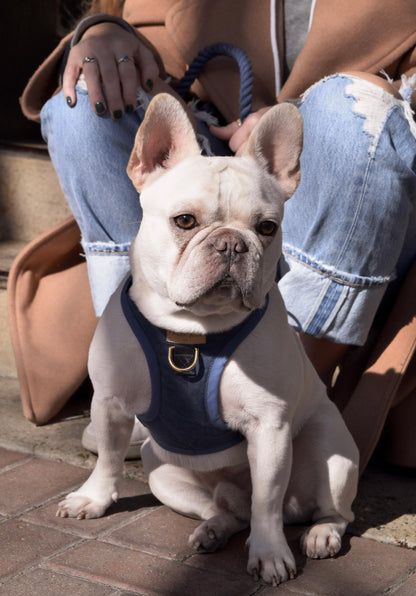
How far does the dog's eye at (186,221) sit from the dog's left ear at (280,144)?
0.80 feet

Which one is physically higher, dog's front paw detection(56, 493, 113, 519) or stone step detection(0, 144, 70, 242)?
stone step detection(0, 144, 70, 242)

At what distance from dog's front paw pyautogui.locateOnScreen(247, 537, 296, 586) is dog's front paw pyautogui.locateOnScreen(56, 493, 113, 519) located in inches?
17.0

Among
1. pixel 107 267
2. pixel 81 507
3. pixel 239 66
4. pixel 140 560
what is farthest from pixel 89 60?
pixel 140 560

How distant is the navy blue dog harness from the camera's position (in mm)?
1719

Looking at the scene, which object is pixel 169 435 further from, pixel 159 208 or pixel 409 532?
pixel 409 532

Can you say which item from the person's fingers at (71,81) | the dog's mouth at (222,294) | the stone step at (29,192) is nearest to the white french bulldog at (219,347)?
the dog's mouth at (222,294)

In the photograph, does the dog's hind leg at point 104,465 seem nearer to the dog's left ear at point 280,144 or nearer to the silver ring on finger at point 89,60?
the dog's left ear at point 280,144

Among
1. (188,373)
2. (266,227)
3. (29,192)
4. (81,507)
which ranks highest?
(266,227)

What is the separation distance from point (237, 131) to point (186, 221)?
76 cm

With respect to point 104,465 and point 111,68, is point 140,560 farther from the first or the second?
point 111,68

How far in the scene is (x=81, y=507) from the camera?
1.92 meters

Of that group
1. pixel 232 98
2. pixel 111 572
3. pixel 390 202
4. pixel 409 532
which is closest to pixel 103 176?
pixel 232 98

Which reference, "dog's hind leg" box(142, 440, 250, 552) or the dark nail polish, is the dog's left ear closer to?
the dark nail polish

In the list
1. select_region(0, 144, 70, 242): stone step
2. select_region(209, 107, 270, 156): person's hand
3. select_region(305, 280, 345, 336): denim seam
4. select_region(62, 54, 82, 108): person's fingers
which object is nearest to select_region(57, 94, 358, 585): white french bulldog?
select_region(305, 280, 345, 336): denim seam
